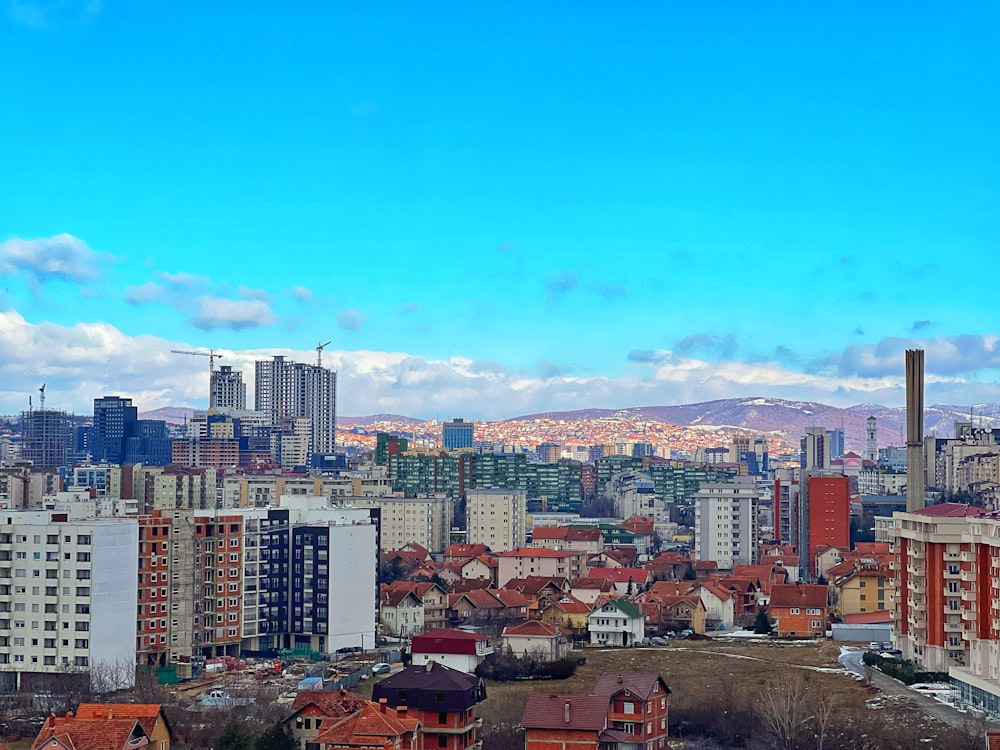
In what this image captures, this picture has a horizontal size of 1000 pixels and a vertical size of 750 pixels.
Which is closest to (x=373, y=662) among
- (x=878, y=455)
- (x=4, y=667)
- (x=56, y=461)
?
(x=4, y=667)

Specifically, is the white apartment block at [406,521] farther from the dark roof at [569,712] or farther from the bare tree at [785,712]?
the dark roof at [569,712]

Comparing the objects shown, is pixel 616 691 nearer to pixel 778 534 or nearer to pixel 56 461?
pixel 778 534

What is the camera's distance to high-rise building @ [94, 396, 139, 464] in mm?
107938

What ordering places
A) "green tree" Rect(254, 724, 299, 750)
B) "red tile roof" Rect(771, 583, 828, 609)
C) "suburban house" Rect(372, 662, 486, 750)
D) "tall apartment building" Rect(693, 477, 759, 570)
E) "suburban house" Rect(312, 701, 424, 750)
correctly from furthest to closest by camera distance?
"tall apartment building" Rect(693, 477, 759, 570) < "red tile roof" Rect(771, 583, 828, 609) < "suburban house" Rect(372, 662, 486, 750) < "green tree" Rect(254, 724, 299, 750) < "suburban house" Rect(312, 701, 424, 750)

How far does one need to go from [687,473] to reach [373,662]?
184 feet

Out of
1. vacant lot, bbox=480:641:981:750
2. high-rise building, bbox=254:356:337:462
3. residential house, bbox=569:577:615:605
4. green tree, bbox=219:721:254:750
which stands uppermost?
high-rise building, bbox=254:356:337:462

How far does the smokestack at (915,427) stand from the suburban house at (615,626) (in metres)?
6.53

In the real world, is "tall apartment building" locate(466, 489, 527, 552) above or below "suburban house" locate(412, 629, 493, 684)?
above

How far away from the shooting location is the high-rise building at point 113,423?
107938 millimetres

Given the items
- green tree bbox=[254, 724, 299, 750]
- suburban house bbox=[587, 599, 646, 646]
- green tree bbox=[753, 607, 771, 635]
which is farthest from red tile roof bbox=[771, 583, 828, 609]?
green tree bbox=[254, 724, 299, 750]

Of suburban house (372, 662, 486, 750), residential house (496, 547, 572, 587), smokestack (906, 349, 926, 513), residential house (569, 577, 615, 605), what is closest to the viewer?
suburban house (372, 662, 486, 750)

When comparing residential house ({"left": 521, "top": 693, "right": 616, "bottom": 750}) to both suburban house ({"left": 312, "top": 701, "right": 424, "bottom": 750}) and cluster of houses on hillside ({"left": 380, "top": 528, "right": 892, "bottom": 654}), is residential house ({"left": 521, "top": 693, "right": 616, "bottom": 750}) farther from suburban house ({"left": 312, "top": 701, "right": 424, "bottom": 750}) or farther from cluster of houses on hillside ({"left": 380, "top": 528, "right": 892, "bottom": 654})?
cluster of houses on hillside ({"left": 380, "top": 528, "right": 892, "bottom": 654})

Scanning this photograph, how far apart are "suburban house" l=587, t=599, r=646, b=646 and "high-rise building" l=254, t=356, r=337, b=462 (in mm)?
100665

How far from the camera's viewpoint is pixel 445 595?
136 feet
